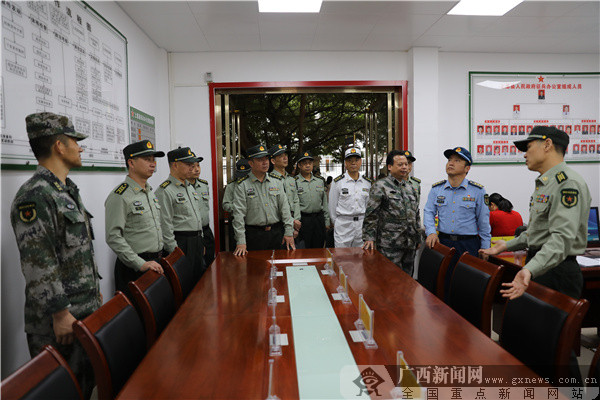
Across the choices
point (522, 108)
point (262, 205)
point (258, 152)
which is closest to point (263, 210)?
point (262, 205)

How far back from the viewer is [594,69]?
17.2ft

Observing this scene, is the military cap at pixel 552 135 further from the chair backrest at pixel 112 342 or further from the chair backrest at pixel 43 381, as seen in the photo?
the chair backrest at pixel 43 381

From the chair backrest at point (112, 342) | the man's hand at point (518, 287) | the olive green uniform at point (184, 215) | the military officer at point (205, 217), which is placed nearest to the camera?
the chair backrest at point (112, 342)

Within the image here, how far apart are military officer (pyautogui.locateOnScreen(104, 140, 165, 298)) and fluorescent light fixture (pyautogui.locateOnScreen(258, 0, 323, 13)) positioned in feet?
6.09

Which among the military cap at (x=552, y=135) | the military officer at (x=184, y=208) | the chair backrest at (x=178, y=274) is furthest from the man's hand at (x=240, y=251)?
the military cap at (x=552, y=135)

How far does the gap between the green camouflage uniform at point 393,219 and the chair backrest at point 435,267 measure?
620 millimetres

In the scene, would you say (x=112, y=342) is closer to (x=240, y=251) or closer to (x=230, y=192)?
(x=240, y=251)

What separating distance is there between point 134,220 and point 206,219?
1.81m

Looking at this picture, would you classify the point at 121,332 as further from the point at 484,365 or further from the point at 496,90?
the point at 496,90

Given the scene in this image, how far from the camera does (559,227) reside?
1.89 m

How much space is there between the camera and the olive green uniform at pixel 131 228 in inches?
94.7

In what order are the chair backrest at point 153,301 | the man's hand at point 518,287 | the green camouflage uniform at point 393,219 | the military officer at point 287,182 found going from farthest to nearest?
the military officer at point 287,182 → the green camouflage uniform at point 393,219 → the chair backrest at point 153,301 → the man's hand at point 518,287

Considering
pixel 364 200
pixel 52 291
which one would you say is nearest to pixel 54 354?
pixel 52 291

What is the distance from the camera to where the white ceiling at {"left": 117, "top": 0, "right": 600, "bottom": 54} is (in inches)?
143
